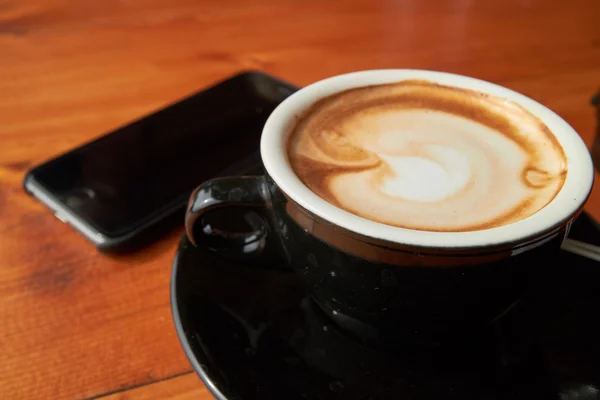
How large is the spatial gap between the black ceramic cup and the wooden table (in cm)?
11

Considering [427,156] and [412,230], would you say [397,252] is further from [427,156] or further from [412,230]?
[427,156]

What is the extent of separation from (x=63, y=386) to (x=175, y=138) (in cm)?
34

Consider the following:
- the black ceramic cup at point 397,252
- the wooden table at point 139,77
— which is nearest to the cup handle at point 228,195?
the black ceramic cup at point 397,252

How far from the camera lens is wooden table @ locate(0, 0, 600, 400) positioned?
0.44m

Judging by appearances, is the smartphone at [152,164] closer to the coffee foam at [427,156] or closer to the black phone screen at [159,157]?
the black phone screen at [159,157]

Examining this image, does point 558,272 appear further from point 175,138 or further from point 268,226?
point 175,138

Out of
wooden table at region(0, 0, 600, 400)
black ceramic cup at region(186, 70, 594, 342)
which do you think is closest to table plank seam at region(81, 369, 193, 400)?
wooden table at region(0, 0, 600, 400)

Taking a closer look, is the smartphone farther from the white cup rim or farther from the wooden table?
the white cup rim

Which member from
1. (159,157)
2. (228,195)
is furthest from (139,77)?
(228,195)

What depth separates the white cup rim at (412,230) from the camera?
0.33 m

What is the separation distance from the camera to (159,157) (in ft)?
2.11

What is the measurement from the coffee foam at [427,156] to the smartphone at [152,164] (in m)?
0.17

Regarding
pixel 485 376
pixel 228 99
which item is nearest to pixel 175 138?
pixel 228 99

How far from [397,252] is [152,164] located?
38 centimetres
